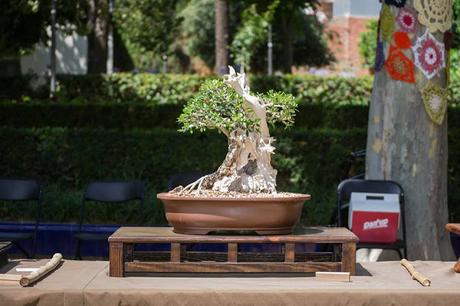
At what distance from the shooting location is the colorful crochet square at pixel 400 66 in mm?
7243

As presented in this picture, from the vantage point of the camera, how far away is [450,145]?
11078 mm

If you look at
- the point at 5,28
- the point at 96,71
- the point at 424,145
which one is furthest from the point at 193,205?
the point at 96,71

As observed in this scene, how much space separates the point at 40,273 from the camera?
11.5 feet

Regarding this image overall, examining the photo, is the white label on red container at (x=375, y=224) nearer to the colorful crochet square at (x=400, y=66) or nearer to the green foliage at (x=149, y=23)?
the colorful crochet square at (x=400, y=66)

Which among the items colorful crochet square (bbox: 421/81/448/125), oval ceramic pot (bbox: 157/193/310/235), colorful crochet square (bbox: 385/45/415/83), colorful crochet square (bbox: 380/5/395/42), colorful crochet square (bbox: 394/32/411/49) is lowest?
oval ceramic pot (bbox: 157/193/310/235)

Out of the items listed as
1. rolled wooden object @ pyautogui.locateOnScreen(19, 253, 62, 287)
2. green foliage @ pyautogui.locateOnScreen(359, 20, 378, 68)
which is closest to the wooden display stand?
rolled wooden object @ pyautogui.locateOnScreen(19, 253, 62, 287)

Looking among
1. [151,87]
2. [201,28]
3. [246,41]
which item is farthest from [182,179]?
[201,28]

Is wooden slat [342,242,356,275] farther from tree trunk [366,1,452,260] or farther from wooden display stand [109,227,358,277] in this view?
tree trunk [366,1,452,260]

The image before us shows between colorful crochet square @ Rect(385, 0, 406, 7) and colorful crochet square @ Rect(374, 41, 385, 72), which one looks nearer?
colorful crochet square @ Rect(385, 0, 406, 7)

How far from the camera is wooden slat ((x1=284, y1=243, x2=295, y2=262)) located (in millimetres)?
3627

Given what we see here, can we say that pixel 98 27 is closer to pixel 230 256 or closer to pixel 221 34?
pixel 221 34

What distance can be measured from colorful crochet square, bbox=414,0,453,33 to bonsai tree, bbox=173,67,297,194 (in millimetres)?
3472

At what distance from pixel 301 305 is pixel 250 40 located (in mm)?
31929

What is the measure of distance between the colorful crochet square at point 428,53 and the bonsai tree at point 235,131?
349 cm
